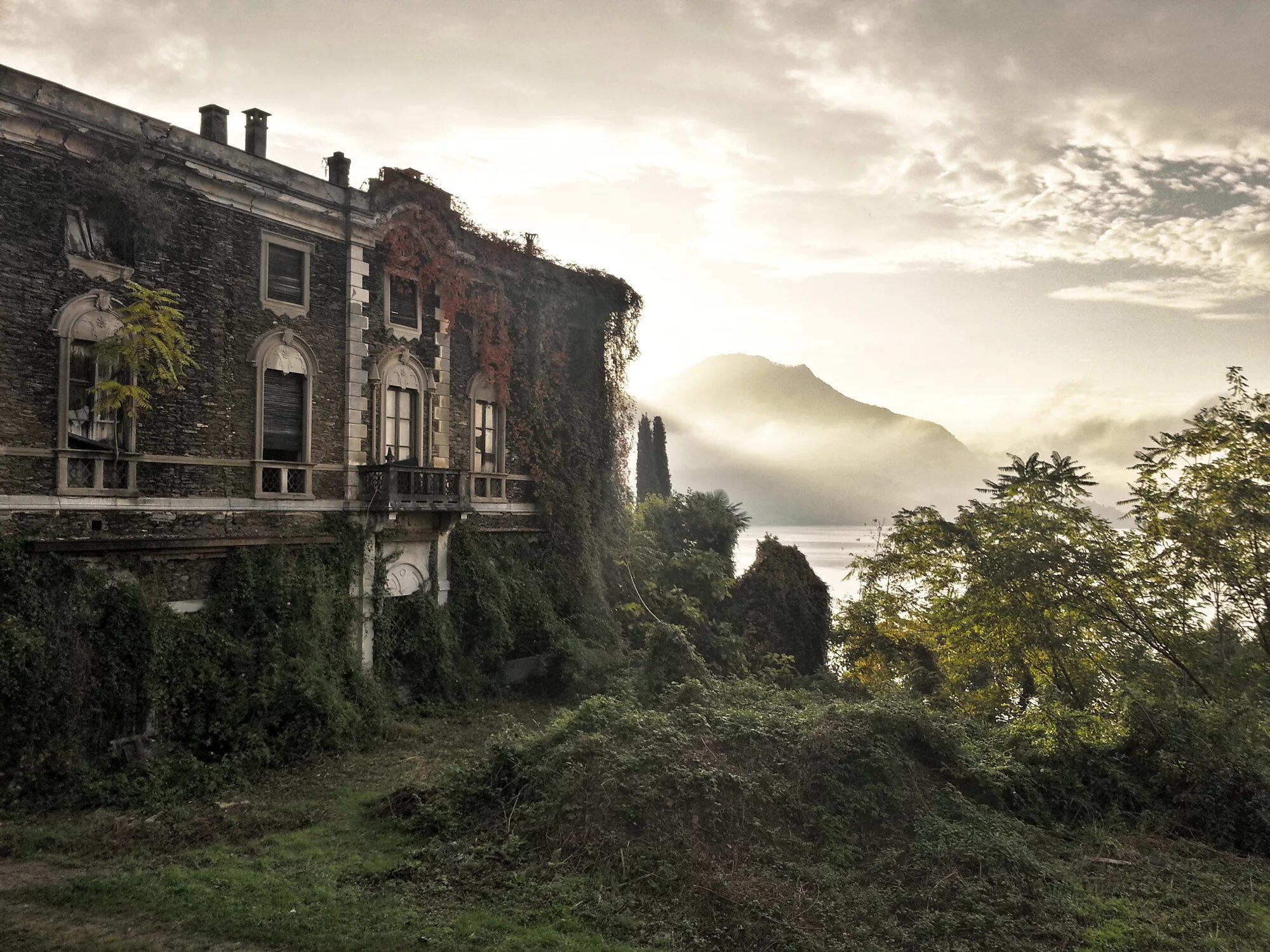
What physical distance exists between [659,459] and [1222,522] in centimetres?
2998

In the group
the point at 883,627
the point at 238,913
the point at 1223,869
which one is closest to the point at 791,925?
the point at 238,913

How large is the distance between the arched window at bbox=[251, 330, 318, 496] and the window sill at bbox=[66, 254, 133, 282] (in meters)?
2.76

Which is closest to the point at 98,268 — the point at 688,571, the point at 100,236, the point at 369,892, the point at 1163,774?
the point at 100,236

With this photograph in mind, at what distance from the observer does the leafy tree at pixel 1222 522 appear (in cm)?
1670

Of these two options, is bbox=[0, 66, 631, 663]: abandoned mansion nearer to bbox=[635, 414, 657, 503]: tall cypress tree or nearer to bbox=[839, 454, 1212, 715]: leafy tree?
bbox=[839, 454, 1212, 715]: leafy tree

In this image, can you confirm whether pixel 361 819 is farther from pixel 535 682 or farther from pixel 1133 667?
pixel 1133 667

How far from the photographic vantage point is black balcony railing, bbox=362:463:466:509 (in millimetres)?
19000

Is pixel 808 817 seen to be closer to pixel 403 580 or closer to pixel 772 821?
pixel 772 821

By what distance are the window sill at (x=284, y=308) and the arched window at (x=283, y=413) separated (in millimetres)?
415

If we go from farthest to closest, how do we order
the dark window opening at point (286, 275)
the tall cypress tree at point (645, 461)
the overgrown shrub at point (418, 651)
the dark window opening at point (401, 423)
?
the tall cypress tree at point (645, 461) → the dark window opening at point (401, 423) → the overgrown shrub at point (418, 651) → the dark window opening at point (286, 275)

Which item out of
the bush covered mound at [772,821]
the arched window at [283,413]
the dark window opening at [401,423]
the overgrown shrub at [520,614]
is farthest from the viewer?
the overgrown shrub at [520,614]

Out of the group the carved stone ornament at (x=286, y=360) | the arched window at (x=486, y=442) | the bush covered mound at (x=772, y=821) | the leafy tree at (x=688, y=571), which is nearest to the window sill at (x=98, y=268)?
the carved stone ornament at (x=286, y=360)

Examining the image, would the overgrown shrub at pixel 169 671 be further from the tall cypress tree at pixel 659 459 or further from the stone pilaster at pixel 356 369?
the tall cypress tree at pixel 659 459

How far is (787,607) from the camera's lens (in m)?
28.1
